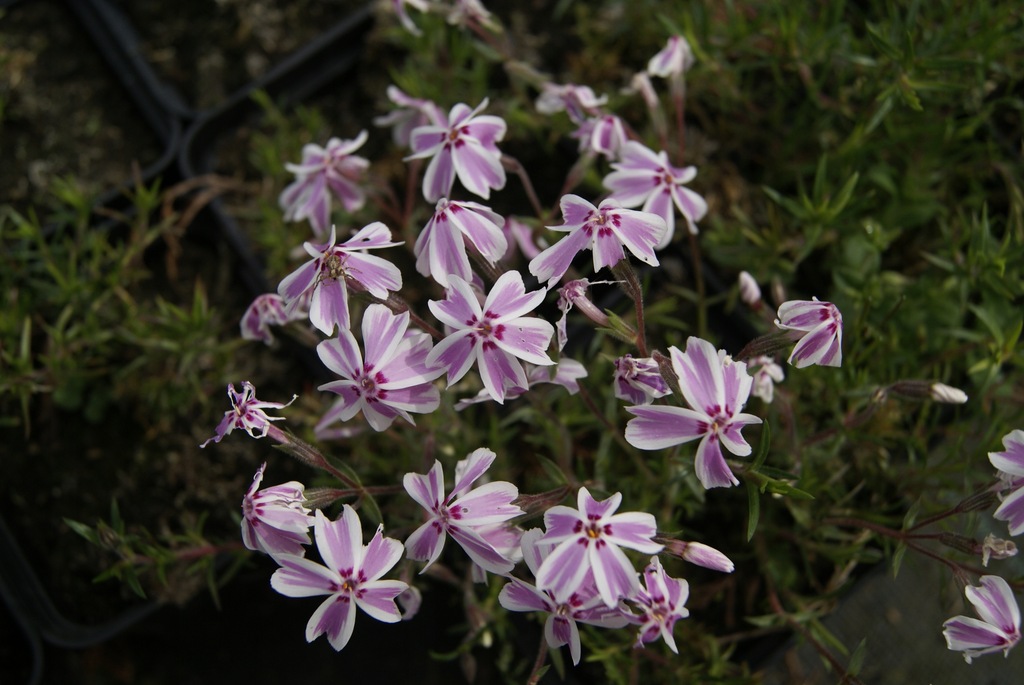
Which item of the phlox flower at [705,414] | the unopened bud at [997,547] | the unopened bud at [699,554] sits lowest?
the unopened bud at [997,547]

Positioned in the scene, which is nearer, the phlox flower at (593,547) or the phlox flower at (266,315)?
the phlox flower at (593,547)

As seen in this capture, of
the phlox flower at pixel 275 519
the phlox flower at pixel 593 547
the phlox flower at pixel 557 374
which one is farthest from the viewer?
the phlox flower at pixel 557 374

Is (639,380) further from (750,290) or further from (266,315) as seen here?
(266,315)

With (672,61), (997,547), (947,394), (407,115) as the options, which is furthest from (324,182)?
(997,547)

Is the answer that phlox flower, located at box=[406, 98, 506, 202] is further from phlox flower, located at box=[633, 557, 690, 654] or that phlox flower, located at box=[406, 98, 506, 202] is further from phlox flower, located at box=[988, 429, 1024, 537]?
phlox flower, located at box=[988, 429, 1024, 537]

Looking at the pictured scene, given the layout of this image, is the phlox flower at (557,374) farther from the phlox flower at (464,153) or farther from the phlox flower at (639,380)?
the phlox flower at (464,153)

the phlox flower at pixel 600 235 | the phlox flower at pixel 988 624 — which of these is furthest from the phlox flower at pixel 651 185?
the phlox flower at pixel 988 624

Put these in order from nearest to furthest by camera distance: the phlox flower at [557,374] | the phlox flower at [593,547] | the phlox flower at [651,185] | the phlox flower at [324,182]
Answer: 1. the phlox flower at [593,547]
2. the phlox flower at [557,374]
3. the phlox flower at [651,185]
4. the phlox flower at [324,182]
